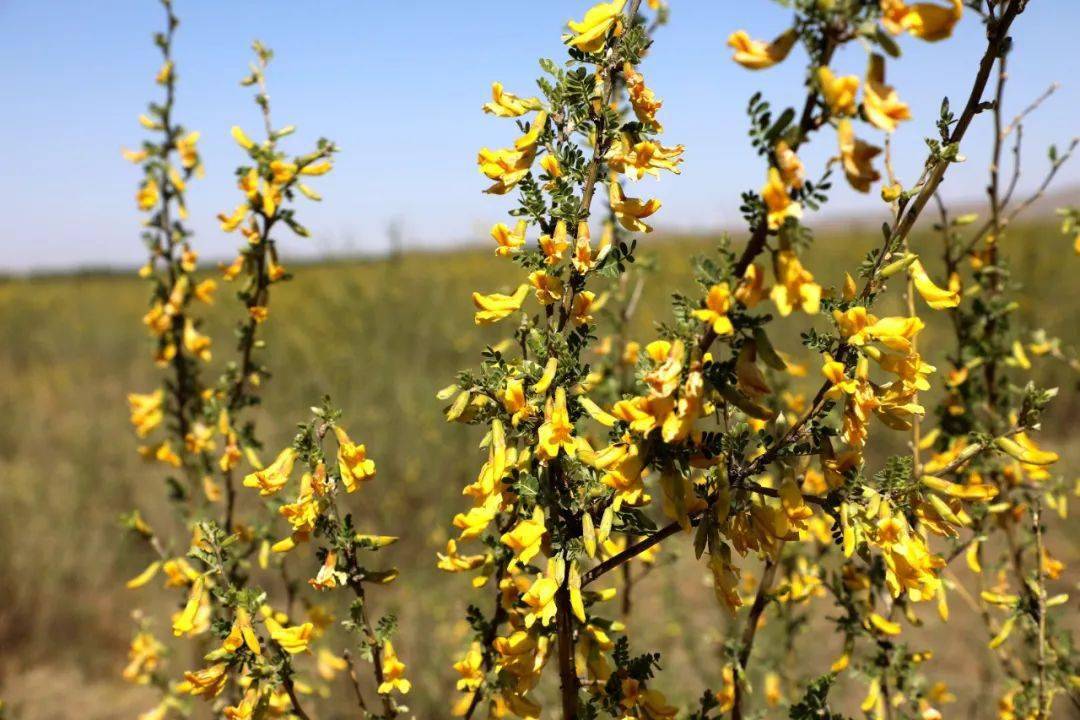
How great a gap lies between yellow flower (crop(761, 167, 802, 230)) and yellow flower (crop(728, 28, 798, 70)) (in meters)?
0.11

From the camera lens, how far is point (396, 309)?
11.3 m

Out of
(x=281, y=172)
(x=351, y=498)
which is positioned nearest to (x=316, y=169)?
(x=281, y=172)

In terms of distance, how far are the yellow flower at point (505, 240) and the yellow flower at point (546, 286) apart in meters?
0.06

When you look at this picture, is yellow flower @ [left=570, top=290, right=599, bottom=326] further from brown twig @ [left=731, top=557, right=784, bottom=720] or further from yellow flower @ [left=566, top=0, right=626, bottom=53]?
brown twig @ [left=731, top=557, right=784, bottom=720]

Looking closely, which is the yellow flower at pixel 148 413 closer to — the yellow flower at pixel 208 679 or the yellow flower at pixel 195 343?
the yellow flower at pixel 195 343

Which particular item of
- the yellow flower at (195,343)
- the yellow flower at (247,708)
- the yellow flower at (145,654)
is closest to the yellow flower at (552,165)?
the yellow flower at (247,708)

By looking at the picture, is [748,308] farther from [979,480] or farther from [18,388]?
[18,388]

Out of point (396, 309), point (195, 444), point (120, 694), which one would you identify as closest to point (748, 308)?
point (195, 444)

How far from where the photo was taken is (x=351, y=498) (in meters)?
6.82

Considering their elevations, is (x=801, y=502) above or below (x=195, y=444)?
above

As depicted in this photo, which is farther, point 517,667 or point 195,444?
point 195,444

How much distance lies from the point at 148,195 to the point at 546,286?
5.87ft

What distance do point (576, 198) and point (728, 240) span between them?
0.86 feet

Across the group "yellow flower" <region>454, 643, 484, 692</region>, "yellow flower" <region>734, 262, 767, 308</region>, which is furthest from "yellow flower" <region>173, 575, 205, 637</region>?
"yellow flower" <region>734, 262, 767, 308</region>
